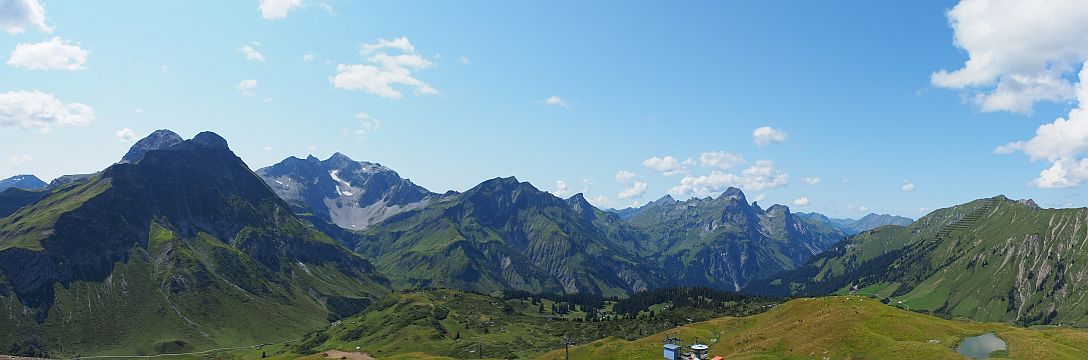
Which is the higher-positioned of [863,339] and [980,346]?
[863,339]

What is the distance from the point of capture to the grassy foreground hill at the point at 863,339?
11262 centimetres

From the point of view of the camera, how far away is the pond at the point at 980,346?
112 meters

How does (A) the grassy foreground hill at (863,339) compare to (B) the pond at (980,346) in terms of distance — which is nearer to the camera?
(B) the pond at (980,346)

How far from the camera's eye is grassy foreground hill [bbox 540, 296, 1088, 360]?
112625mm

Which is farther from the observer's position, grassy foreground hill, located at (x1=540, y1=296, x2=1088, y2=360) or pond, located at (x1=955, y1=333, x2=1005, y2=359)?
grassy foreground hill, located at (x1=540, y1=296, x2=1088, y2=360)

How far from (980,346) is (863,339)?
19.9 metres

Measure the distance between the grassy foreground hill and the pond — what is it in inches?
57.6

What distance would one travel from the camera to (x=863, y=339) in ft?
409

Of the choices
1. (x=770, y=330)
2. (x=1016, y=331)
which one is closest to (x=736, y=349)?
(x=770, y=330)

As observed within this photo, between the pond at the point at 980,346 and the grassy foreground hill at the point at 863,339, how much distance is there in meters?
1.46

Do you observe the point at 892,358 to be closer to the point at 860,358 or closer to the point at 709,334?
the point at 860,358

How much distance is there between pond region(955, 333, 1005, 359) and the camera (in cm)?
11194

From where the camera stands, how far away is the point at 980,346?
117062mm

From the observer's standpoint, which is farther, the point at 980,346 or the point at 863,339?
the point at 863,339
